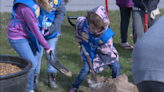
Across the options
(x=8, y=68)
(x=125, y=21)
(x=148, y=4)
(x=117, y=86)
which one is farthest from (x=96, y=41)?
(x=125, y=21)

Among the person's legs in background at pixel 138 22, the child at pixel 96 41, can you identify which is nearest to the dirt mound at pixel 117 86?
the child at pixel 96 41

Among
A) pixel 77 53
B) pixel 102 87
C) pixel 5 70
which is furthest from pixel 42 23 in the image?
pixel 77 53

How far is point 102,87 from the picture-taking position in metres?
3.10

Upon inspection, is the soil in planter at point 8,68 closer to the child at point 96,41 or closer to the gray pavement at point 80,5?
the child at point 96,41

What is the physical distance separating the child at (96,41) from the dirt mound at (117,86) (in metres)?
0.26

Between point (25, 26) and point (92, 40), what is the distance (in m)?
0.98

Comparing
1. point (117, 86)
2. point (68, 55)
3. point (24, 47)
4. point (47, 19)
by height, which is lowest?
point (68, 55)

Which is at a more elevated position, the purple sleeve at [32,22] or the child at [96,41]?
the purple sleeve at [32,22]

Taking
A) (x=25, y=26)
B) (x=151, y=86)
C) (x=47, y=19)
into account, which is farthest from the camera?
(x=47, y=19)

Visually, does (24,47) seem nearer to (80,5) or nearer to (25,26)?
(25,26)

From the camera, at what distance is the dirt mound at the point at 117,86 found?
2.83 m

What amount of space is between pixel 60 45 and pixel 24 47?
2.77m

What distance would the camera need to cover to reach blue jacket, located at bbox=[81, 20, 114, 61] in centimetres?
316

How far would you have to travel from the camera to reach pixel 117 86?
9.36 feet
